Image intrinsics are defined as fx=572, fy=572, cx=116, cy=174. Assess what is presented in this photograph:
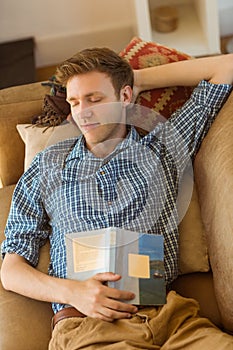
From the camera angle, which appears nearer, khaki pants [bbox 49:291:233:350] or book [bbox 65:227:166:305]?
khaki pants [bbox 49:291:233:350]

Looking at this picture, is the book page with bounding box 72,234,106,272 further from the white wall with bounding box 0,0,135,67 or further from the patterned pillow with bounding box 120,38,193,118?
the white wall with bounding box 0,0,135,67

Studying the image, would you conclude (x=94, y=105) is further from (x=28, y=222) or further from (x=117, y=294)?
(x=117, y=294)

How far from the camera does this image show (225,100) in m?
1.69

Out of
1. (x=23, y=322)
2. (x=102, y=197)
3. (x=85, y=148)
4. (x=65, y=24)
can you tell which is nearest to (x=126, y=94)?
(x=85, y=148)

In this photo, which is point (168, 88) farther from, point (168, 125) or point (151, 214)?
point (151, 214)

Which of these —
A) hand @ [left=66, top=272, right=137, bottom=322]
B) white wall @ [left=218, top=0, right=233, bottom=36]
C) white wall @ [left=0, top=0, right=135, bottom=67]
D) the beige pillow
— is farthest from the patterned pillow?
white wall @ [left=218, top=0, right=233, bottom=36]

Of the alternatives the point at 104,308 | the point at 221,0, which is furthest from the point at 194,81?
the point at 221,0

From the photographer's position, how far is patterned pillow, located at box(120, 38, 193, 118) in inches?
70.4

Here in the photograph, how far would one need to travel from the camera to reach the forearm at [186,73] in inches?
68.1

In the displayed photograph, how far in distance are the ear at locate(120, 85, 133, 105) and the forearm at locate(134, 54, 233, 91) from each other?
9cm

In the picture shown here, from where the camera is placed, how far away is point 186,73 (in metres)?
1.76

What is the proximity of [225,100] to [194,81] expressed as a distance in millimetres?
130

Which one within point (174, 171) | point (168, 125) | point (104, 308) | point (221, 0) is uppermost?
point (221, 0)

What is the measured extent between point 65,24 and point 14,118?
135 centimetres
